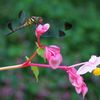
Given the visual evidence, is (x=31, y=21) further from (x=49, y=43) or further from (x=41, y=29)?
(x=49, y=43)

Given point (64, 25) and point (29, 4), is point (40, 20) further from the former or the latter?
point (29, 4)

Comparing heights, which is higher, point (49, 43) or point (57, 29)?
point (57, 29)

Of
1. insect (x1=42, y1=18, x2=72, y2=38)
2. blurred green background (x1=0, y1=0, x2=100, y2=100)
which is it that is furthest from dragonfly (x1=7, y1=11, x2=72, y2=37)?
blurred green background (x1=0, y1=0, x2=100, y2=100)

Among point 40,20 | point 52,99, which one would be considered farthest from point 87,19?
point 40,20

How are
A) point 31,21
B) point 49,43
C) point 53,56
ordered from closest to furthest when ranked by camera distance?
point 53,56, point 31,21, point 49,43

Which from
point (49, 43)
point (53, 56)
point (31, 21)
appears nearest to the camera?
point (53, 56)

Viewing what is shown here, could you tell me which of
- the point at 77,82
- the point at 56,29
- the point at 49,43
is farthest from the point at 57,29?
the point at 49,43
